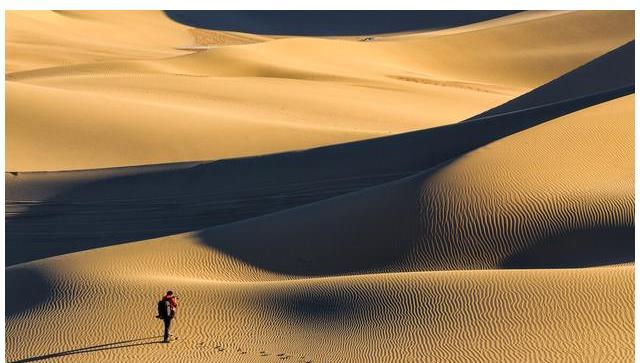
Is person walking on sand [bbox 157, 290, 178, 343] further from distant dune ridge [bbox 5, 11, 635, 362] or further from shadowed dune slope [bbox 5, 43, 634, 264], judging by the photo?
Result: shadowed dune slope [bbox 5, 43, 634, 264]

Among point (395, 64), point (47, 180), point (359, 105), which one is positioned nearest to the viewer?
point (47, 180)

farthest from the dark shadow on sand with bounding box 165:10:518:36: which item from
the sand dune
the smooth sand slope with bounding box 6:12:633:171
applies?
the sand dune

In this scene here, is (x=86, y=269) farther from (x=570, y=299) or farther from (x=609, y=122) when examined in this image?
(x=609, y=122)

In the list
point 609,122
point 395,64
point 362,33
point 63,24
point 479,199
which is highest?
point 362,33

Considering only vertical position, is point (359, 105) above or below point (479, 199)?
above

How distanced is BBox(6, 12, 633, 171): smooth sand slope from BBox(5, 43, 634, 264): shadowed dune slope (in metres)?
2.08

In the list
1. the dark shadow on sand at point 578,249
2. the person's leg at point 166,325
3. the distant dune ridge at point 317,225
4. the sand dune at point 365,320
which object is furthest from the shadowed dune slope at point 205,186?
the person's leg at point 166,325

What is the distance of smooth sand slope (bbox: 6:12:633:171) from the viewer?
72.2 ft

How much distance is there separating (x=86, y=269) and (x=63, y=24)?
47.3 meters

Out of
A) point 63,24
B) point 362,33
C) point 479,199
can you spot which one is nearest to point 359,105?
point 479,199

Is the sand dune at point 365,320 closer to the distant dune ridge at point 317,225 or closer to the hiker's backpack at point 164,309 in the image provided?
the distant dune ridge at point 317,225

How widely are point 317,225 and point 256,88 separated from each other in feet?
58.7

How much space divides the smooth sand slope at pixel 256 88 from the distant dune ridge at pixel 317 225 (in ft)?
0.39

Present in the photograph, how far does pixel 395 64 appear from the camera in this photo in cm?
4362
